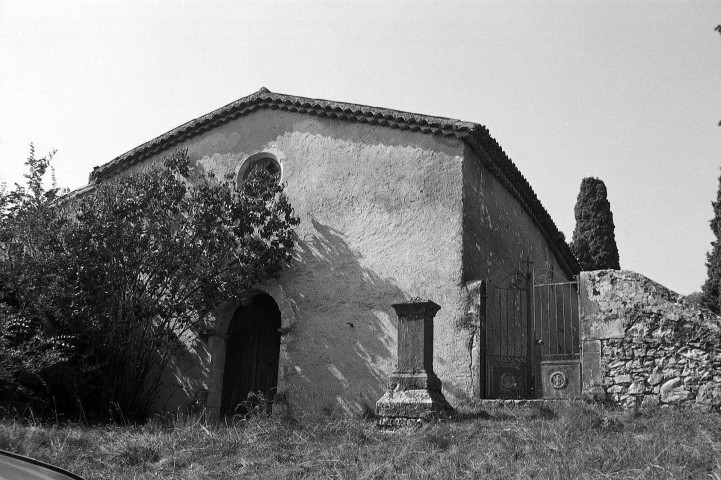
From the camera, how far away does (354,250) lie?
37.4ft

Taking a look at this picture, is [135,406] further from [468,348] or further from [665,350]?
[665,350]

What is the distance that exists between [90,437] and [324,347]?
4.03 metres

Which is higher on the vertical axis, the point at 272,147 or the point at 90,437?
the point at 272,147

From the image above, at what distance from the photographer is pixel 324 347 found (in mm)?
11109

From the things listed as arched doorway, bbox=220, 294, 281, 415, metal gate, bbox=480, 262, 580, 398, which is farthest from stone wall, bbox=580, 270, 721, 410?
arched doorway, bbox=220, 294, 281, 415

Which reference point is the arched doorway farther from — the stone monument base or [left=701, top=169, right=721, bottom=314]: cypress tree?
[left=701, top=169, right=721, bottom=314]: cypress tree

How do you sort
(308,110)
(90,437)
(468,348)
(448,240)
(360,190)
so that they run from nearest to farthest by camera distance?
(90,437) < (468,348) < (448,240) < (360,190) < (308,110)

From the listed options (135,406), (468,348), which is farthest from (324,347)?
(135,406)

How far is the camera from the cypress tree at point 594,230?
69.5 feet

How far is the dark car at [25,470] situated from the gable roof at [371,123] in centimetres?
940

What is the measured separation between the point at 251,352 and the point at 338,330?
2113mm

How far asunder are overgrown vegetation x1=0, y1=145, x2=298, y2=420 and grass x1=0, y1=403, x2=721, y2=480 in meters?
2.19

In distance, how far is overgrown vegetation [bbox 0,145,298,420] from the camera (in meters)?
10.5

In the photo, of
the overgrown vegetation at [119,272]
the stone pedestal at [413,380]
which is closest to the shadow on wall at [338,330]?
the overgrown vegetation at [119,272]
